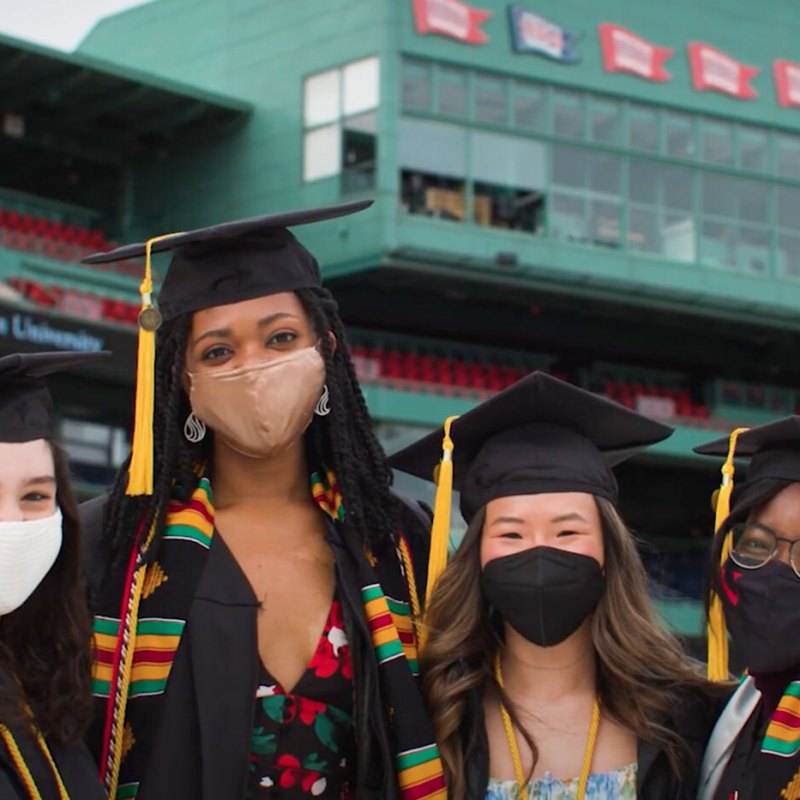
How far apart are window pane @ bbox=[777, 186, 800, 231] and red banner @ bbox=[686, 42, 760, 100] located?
5.70 ft

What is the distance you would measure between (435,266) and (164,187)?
5.65 meters

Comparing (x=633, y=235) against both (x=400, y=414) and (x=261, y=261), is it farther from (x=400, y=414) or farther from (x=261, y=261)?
(x=261, y=261)

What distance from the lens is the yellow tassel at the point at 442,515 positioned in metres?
4.48

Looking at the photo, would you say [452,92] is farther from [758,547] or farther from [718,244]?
[758,547]

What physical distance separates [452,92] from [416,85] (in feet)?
2.16

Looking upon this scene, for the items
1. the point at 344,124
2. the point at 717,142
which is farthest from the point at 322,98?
the point at 717,142

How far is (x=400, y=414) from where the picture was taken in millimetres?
24656

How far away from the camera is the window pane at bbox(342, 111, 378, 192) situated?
977 inches

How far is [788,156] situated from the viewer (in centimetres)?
2900

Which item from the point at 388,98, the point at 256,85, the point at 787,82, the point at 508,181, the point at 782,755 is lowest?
the point at 782,755

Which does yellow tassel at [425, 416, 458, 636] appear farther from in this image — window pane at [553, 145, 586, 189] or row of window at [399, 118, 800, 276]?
window pane at [553, 145, 586, 189]

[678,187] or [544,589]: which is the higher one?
[678,187]

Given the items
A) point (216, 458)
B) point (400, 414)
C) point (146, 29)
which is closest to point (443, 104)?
point (400, 414)

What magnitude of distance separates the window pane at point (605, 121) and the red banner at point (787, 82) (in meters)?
3.50
